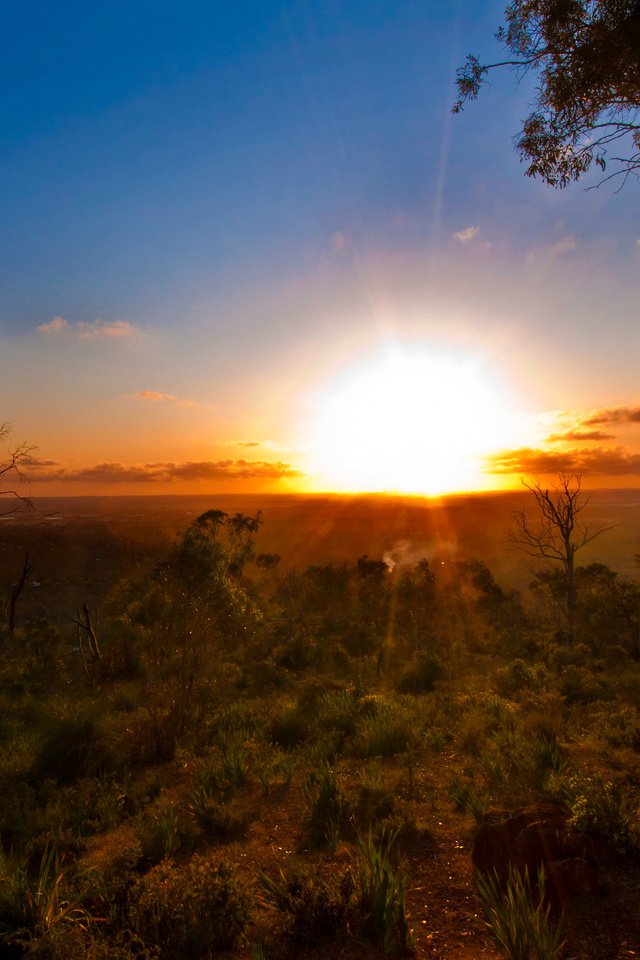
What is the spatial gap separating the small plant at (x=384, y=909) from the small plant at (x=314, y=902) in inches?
7.1

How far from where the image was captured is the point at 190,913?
4.80 m

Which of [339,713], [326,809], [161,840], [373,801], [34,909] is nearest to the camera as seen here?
[34,909]

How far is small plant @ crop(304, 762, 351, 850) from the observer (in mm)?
6945

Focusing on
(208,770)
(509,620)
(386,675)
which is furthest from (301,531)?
(208,770)

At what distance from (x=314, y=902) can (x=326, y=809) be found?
276cm

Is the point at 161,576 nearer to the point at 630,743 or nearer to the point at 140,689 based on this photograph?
the point at 140,689

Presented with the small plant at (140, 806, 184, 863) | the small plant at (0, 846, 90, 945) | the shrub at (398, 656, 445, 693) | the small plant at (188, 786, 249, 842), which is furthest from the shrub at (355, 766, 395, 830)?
the shrub at (398, 656, 445, 693)

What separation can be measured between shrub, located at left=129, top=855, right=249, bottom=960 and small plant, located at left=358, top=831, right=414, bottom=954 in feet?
3.93

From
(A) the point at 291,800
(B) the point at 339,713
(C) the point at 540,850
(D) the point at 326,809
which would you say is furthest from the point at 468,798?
(B) the point at 339,713

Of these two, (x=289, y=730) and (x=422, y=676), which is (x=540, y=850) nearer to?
(x=289, y=730)

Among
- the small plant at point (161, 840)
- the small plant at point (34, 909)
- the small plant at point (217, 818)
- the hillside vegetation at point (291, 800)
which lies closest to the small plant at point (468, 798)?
the hillside vegetation at point (291, 800)

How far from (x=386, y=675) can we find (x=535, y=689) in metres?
6.62

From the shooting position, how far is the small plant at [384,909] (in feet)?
15.4

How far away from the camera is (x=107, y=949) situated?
14.0ft
